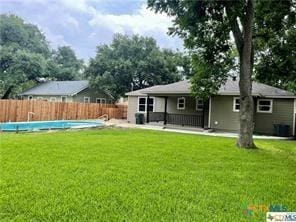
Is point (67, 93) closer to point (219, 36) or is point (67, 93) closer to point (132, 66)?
point (132, 66)

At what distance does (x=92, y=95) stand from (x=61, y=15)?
992 inches


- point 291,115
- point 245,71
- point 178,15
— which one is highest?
point 178,15

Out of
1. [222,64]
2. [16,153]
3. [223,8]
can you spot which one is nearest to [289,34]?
[222,64]

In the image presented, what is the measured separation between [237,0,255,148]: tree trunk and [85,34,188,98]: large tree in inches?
990

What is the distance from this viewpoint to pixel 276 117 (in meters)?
20.7

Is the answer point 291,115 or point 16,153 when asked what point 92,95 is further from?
point 16,153

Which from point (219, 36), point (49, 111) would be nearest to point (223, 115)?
point (219, 36)

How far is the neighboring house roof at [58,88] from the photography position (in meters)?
36.2

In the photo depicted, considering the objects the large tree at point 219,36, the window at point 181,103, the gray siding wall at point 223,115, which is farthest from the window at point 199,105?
the large tree at point 219,36

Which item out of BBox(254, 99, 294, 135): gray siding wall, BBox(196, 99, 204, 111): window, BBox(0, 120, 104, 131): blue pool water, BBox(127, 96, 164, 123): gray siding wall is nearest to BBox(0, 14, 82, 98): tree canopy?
BBox(0, 120, 104, 131): blue pool water

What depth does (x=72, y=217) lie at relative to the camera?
4.16m

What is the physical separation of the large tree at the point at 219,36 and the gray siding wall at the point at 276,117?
272 inches

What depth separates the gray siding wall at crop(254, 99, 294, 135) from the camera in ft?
66.3

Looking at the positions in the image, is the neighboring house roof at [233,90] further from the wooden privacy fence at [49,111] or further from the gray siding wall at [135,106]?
the wooden privacy fence at [49,111]
